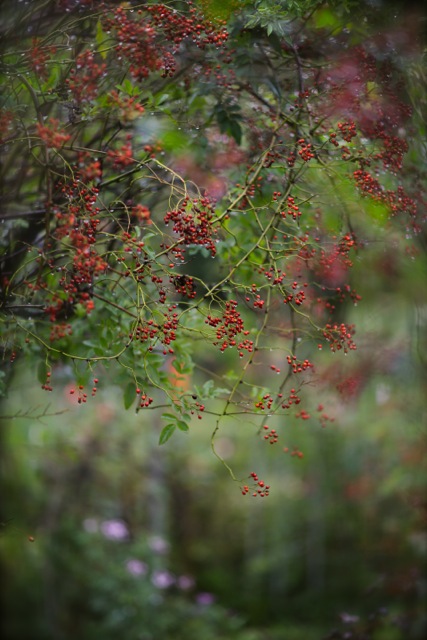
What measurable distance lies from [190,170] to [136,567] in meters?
2.95

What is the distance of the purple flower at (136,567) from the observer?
407cm

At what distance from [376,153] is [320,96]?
0.20 m

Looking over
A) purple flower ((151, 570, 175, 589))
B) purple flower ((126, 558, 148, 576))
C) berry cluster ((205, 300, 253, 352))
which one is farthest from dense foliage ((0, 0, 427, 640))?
purple flower ((126, 558, 148, 576))

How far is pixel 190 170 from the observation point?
6.33ft

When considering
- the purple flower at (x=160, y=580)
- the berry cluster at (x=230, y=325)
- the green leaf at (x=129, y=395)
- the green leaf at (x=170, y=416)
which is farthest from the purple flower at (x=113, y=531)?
the berry cluster at (x=230, y=325)

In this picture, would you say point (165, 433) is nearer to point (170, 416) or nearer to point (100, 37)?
point (170, 416)

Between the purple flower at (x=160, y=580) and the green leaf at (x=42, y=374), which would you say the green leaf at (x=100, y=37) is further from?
the purple flower at (x=160, y=580)

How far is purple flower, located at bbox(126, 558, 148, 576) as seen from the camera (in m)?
4.07

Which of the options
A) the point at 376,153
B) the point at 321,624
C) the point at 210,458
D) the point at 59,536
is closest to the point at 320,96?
the point at 376,153

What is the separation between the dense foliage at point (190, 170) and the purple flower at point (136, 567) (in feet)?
8.31

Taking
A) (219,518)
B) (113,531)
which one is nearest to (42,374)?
(113,531)

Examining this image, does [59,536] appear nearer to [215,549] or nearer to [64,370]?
[215,549]

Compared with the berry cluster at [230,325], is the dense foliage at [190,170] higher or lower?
higher

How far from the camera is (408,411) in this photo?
12.6 ft
